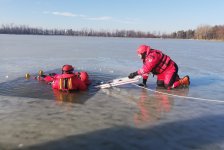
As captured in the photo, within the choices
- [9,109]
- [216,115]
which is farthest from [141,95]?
[9,109]

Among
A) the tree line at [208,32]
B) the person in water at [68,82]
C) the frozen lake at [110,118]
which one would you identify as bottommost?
the frozen lake at [110,118]

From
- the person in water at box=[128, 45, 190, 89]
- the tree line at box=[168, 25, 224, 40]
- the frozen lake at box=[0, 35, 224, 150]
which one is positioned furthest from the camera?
the tree line at box=[168, 25, 224, 40]

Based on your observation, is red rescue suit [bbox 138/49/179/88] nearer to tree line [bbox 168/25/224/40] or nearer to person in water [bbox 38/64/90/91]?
person in water [bbox 38/64/90/91]

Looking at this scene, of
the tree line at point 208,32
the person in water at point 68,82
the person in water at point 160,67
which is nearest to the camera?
the person in water at point 68,82

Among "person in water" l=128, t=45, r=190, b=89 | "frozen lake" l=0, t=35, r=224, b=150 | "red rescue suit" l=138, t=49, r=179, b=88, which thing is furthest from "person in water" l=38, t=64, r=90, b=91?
"red rescue suit" l=138, t=49, r=179, b=88

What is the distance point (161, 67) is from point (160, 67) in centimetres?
3

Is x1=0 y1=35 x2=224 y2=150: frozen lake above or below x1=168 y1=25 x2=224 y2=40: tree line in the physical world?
below

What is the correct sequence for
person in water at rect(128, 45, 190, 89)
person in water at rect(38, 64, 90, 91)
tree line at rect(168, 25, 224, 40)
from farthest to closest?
tree line at rect(168, 25, 224, 40)
person in water at rect(128, 45, 190, 89)
person in water at rect(38, 64, 90, 91)

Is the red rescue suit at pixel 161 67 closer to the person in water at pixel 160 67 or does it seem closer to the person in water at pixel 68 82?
the person in water at pixel 160 67

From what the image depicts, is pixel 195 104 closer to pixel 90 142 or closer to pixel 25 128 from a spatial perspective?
pixel 90 142

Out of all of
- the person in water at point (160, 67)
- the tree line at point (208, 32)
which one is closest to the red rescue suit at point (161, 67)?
the person in water at point (160, 67)

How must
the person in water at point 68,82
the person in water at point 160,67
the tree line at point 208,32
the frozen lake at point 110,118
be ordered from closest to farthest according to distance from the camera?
the frozen lake at point 110,118
the person in water at point 68,82
the person in water at point 160,67
the tree line at point 208,32

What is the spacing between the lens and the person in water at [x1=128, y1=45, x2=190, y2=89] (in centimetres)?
877

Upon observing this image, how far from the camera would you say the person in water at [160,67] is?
28.8 ft
